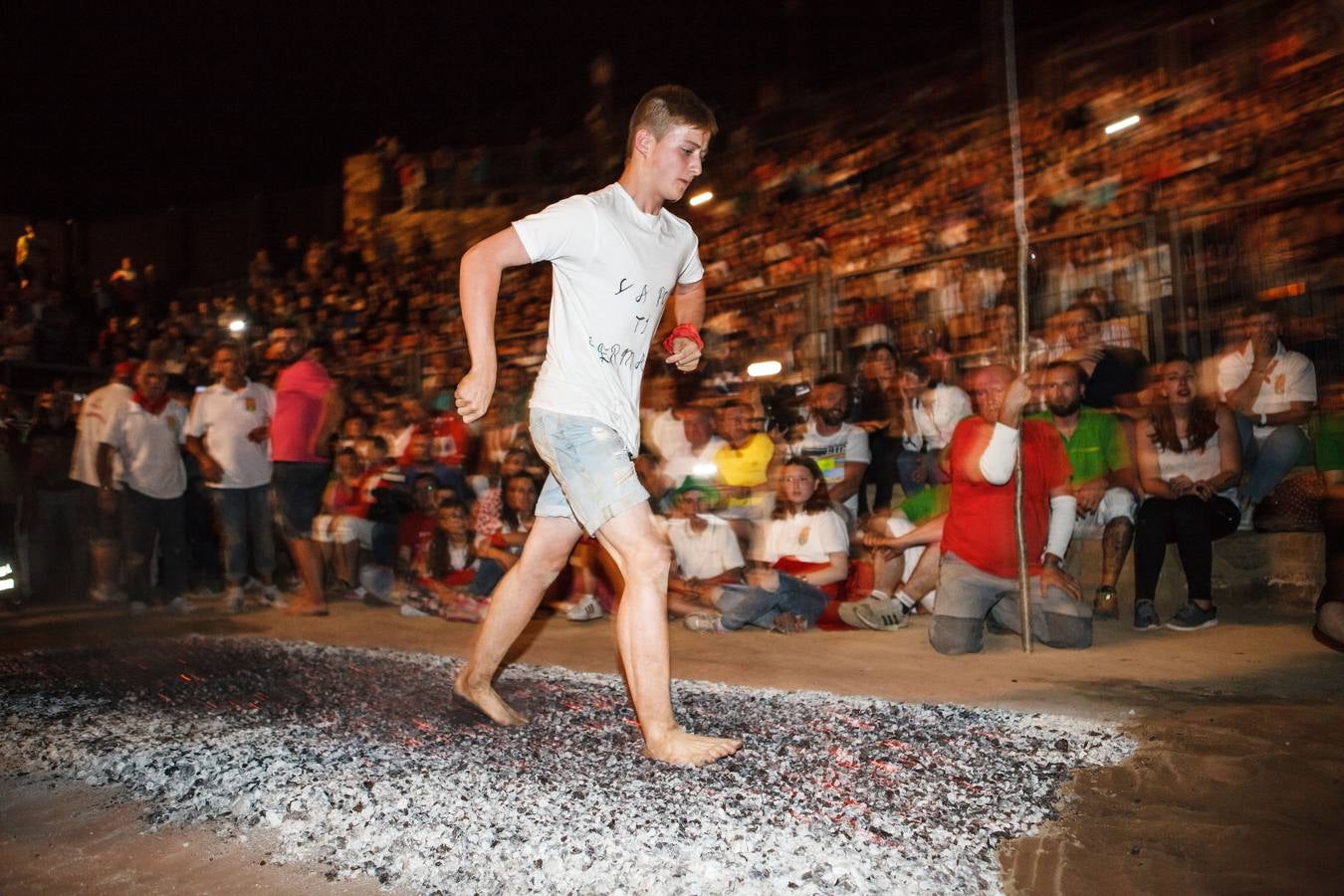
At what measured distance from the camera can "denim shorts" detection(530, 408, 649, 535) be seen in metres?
3.08

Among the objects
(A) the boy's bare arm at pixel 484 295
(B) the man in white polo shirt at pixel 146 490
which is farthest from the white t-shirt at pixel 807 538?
(B) the man in white polo shirt at pixel 146 490

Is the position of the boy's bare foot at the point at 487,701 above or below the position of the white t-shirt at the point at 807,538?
below

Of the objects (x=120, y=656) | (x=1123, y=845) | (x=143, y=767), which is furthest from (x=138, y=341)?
(x=1123, y=845)

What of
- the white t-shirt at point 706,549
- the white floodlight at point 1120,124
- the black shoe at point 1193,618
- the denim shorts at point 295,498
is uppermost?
the white floodlight at point 1120,124

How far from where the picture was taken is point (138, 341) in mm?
13633

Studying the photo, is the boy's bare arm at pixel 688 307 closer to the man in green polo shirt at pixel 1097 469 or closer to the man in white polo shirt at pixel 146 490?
the man in green polo shirt at pixel 1097 469

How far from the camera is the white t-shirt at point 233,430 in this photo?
25.7 ft

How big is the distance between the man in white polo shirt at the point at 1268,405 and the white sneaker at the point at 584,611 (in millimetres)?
4388

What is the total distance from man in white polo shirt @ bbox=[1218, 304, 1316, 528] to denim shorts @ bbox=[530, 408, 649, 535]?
5003 mm

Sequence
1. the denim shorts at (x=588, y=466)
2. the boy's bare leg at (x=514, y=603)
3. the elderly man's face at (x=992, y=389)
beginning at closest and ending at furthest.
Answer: the denim shorts at (x=588, y=466)
the boy's bare leg at (x=514, y=603)
the elderly man's face at (x=992, y=389)

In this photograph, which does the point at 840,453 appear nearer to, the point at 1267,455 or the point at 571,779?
the point at 1267,455

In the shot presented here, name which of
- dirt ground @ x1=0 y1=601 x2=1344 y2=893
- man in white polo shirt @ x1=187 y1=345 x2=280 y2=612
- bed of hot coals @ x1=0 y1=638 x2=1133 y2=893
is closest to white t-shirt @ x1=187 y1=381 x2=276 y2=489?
man in white polo shirt @ x1=187 y1=345 x2=280 y2=612

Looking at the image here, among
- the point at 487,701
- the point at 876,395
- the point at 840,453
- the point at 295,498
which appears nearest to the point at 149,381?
the point at 295,498

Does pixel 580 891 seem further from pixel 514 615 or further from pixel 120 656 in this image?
pixel 120 656
